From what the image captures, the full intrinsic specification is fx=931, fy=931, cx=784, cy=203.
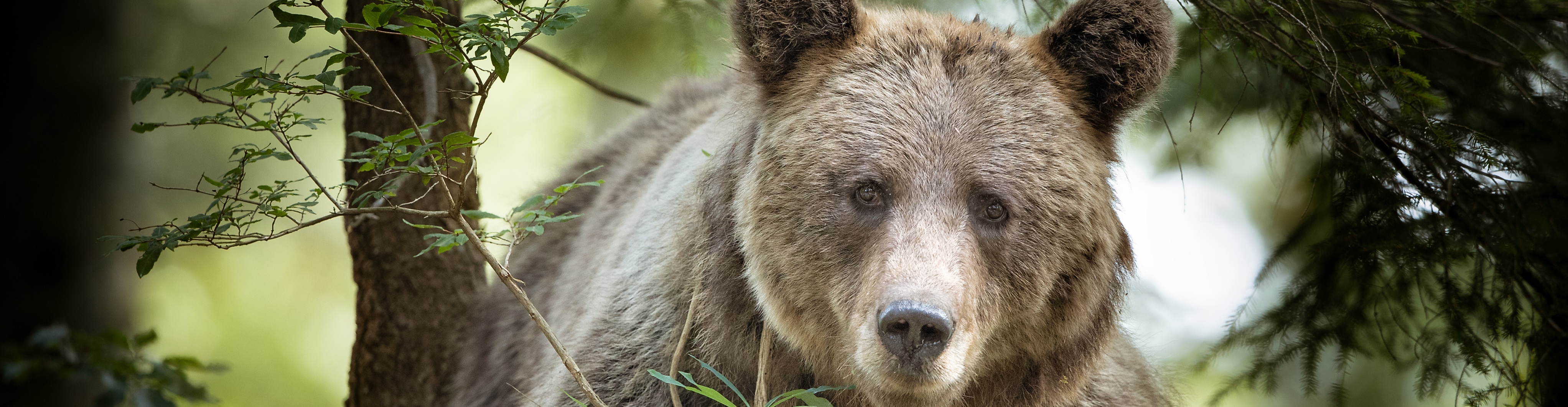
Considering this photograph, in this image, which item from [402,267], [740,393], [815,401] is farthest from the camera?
[402,267]

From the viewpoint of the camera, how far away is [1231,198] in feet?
24.5

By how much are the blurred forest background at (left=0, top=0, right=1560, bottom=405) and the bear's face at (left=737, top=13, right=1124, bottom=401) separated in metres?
0.34

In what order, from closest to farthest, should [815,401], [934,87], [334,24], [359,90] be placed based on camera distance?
1. [334,24]
2. [359,90]
3. [815,401]
4. [934,87]

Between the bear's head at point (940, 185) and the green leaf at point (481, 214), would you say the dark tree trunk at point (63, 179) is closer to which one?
the green leaf at point (481, 214)

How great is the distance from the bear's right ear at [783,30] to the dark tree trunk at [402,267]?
1.59 metres

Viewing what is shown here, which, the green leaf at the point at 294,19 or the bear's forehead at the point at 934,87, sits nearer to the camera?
the green leaf at the point at 294,19

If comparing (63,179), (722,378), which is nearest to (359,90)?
(722,378)

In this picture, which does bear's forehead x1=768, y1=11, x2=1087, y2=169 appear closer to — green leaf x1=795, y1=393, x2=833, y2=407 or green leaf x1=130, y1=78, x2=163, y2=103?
green leaf x1=795, y1=393, x2=833, y2=407

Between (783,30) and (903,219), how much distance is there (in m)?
0.70

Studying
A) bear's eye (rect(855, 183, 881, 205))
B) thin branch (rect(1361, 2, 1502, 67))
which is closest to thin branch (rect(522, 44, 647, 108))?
bear's eye (rect(855, 183, 881, 205))

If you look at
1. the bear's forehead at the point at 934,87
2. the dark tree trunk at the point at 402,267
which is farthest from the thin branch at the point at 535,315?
the dark tree trunk at the point at 402,267

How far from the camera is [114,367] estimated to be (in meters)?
1.73

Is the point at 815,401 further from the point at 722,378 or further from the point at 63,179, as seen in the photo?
the point at 63,179

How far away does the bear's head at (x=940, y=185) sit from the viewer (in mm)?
2422
